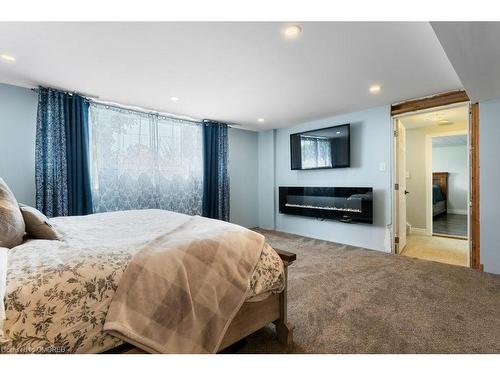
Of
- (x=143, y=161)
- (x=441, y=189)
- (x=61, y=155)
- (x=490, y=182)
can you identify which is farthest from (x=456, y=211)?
(x=61, y=155)

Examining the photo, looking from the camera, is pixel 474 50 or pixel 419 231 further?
pixel 419 231

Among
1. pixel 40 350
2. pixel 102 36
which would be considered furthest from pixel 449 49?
pixel 40 350

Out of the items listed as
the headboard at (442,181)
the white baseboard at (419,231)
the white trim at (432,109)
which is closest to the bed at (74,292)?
the white trim at (432,109)

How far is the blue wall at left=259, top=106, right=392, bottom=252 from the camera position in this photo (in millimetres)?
3662

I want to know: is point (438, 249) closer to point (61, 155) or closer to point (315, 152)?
point (315, 152)

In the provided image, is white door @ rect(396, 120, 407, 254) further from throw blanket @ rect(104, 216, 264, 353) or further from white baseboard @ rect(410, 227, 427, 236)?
throw blanket @ rect(104, 216, 264, 353)

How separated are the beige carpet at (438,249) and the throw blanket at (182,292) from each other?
330 cm

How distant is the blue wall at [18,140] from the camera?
2.77 m

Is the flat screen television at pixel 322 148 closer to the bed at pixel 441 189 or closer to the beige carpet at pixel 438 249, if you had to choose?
the beige carpet at pixel 438 249

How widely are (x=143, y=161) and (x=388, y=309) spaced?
3624 mm

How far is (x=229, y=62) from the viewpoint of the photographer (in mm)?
2248

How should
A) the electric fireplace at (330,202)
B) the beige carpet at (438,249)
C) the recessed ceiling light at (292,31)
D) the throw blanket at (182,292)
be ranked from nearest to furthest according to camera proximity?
the throw blanket at (182,292) < the recessed ceiling light at (292,31) < the beige carpet at (438,249) < the electric fireplace at (330,202)

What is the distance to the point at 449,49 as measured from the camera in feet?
5.50

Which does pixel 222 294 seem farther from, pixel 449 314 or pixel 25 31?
pixel 25 31
